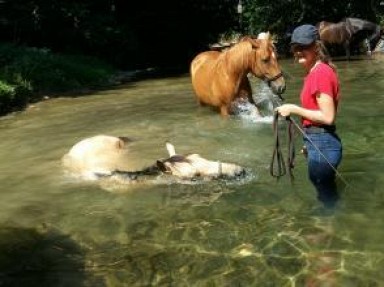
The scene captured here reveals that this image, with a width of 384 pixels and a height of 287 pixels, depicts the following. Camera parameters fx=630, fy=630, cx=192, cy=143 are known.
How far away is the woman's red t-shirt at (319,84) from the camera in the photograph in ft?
16.9

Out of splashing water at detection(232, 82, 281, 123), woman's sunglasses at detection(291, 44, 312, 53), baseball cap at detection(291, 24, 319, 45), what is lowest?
splashing water at detection(232, 82, 281, 123)

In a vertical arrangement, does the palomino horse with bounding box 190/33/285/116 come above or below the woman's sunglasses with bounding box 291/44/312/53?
below

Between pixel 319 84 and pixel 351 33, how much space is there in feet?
74.5

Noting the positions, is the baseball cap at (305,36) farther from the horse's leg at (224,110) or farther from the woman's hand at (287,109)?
the horse's leg at (224,110)

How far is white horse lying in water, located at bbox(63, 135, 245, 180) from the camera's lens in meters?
7.74

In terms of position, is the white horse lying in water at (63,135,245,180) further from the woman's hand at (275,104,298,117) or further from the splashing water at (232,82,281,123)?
the splashing water at (232,82,281,123)

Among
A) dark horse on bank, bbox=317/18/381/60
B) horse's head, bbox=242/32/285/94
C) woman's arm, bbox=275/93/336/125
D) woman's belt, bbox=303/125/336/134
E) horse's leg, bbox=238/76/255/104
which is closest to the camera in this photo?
woman's arm, bbox=275/93/336/125

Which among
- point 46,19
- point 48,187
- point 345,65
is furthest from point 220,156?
point 46,19

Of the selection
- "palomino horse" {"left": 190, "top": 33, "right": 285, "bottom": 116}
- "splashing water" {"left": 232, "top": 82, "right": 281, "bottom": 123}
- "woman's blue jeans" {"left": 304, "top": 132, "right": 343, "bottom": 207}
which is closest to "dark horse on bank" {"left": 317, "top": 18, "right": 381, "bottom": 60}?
"splashing water" {"left": 232, "top": 82, "right": 281, "bottom": 123}

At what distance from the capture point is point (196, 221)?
251 inches

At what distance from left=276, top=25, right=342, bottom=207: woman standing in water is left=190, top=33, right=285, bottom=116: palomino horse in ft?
19.2

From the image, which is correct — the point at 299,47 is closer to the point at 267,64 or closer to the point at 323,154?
the point at 323,154

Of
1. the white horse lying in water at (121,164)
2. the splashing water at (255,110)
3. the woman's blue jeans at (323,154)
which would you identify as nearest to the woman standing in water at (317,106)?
the woman's blue jeans at (323,154)

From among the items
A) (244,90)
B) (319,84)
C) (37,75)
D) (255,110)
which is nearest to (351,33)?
(37,75)
